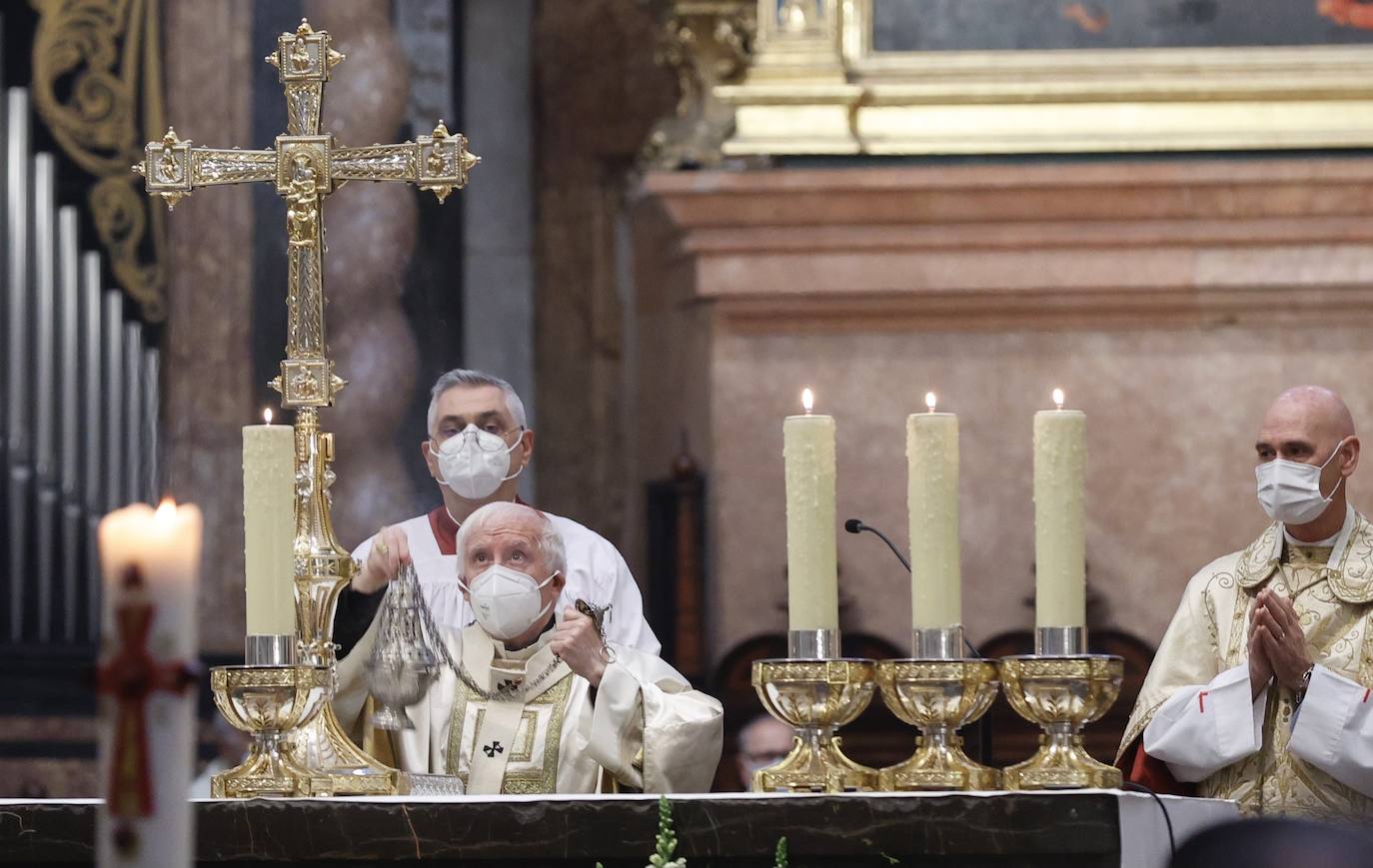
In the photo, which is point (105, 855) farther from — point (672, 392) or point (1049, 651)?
point (672, 392)

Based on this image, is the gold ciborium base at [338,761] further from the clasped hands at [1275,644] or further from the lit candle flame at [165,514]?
the lit candle flame at [165,514]

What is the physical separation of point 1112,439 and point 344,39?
2526mm

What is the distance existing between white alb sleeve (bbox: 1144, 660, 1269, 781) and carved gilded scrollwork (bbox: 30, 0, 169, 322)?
408 centimetres

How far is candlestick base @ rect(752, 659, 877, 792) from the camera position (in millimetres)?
3457

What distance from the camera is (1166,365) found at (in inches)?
285

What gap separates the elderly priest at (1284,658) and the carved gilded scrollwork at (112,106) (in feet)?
12.7

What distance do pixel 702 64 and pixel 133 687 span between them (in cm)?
608

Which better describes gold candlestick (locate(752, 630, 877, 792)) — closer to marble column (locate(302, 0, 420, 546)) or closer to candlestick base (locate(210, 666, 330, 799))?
candlestick base (locate(210, 666, 330, 799))

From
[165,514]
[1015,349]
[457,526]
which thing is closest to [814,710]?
[457,526]

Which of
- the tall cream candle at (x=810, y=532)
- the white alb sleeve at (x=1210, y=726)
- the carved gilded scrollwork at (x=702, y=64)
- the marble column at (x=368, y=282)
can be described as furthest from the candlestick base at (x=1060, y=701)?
the carved gilded scrollwork at (x=702, y=64)

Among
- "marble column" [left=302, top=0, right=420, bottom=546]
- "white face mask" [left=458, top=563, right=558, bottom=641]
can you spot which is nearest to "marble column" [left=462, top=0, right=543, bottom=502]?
"marble column" [left=302, top=0, right=420, bottom=546]

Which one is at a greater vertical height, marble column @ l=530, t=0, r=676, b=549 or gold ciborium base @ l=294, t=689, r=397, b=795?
marble column @ l=530, t=0, r=676, b=549

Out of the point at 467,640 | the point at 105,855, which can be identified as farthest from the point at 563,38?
the point at 105,855

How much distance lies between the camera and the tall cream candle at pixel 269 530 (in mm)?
3465
